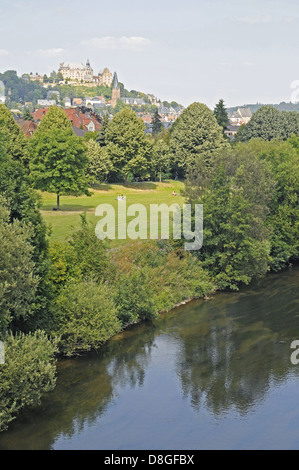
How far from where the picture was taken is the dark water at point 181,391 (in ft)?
67.6

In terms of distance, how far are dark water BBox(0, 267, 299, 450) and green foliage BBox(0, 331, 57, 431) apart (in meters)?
0.76

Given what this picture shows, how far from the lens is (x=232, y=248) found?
38.9 meters

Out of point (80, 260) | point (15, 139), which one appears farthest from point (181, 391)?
point (15, 139)

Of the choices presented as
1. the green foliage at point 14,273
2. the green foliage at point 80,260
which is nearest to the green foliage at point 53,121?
the green foliage at point 80,260

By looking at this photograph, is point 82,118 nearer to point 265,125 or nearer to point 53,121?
point 265,125

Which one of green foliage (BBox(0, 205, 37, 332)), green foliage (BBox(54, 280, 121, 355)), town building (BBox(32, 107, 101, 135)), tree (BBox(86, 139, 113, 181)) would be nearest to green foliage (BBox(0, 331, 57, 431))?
green foliage (BBox(0, 205, 37, 332))

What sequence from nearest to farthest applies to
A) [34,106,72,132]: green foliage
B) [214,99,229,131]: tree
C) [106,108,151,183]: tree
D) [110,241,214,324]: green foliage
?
[110,241,214,324]: green foliage
[34,106,72,132]: green foliage
[106,108,151,183]: tree
[214,99,229,131]: tree

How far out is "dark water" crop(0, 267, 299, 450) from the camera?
67.6 feet

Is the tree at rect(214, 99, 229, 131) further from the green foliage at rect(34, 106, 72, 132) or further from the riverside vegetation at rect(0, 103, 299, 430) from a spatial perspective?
the green foliage at rect(34, 106, 72, 132)

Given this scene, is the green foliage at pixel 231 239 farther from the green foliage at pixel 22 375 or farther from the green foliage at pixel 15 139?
the green foliage at pixel 15 139

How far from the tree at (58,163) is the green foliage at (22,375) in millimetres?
29642
